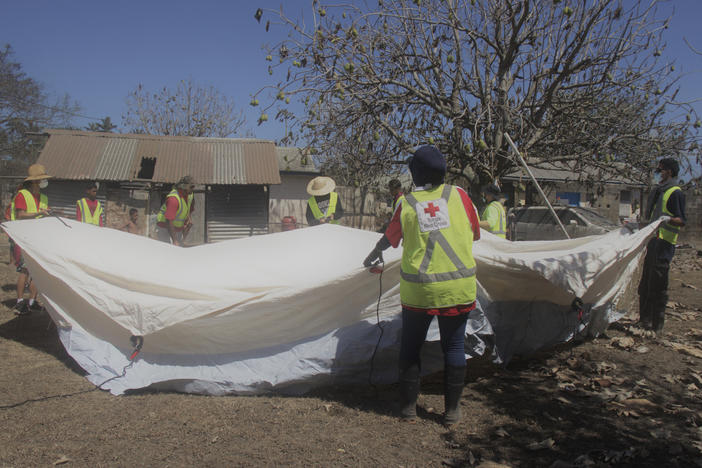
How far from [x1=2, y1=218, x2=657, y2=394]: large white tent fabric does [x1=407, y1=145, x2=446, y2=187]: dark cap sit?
69cm

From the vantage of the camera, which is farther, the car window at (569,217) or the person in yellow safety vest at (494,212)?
the car window at (569,217)

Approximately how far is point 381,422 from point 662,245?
3515mm

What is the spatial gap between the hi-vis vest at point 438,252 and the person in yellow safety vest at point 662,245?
2.87 metres

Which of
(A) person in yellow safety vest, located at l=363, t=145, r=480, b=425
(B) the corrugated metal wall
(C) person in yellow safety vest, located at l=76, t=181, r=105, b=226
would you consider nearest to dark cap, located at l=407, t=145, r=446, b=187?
(A) person in yellow safety vest, located at l=363, t=145, r=480, b=425

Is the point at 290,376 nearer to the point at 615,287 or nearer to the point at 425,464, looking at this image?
the point at 425,464

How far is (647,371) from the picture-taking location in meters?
3.74

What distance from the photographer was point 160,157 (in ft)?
41.6

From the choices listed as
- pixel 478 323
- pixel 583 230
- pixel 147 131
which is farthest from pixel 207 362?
pixel 147 131

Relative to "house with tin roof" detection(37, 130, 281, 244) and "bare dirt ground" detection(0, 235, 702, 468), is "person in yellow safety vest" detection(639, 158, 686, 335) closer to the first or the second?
"bare dirt ground" detection(0, 235, 702, 468)

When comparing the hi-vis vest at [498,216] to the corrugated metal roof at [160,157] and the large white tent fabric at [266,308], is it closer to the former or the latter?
the large white tent fabric at [266,308]

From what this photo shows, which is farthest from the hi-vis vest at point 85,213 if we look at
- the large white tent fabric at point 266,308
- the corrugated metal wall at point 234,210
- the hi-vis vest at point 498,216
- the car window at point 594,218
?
the car window at point 594,218

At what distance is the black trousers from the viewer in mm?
4617

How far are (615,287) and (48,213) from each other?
5.32 metres

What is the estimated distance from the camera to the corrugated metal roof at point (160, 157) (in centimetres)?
1209
